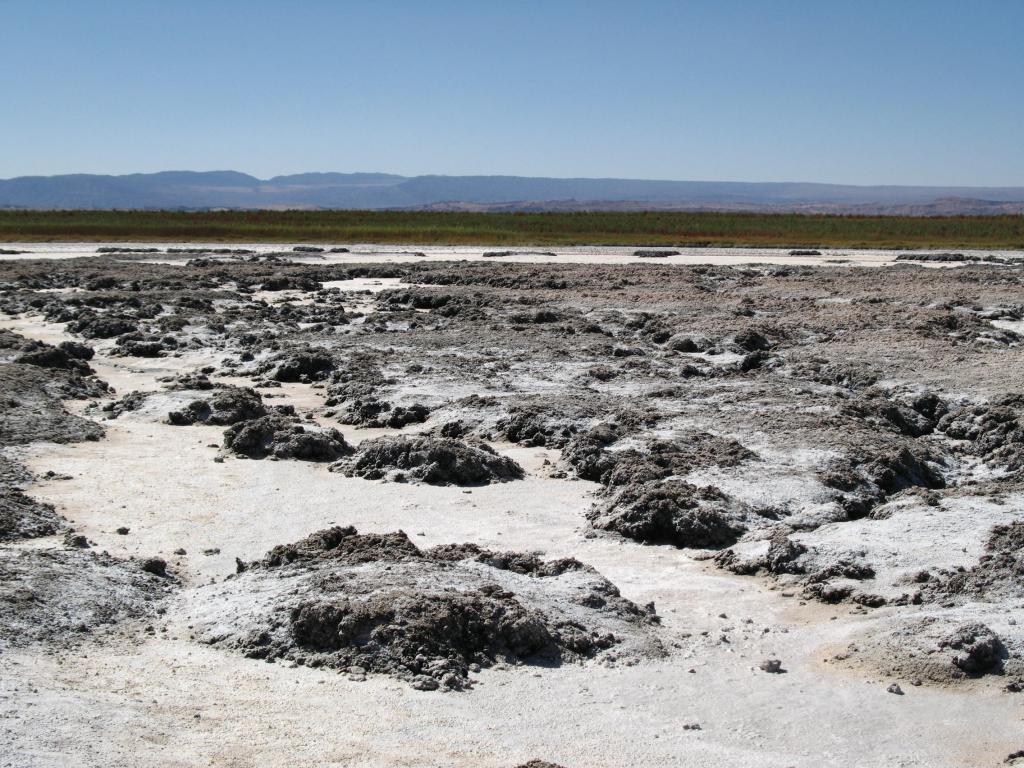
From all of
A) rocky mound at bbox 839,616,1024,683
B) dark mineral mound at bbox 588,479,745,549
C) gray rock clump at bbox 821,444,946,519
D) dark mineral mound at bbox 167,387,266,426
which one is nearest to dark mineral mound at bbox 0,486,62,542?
dark mineral mound at bbox 167,387,266,426

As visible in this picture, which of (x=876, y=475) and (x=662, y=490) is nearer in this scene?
(x=662, y=490)

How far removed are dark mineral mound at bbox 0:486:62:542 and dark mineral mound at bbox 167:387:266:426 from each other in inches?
179

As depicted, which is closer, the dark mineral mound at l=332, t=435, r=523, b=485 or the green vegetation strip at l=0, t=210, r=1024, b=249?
the dark mineral mound at l=332, t=435, r=523, b=485

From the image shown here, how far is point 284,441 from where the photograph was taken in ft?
42.8

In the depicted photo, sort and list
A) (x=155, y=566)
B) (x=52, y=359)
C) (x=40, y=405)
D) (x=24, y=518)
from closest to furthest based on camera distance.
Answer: (x=155, y=566) → (x=24, y=518) → (x=40, y=405) → (x=52, y=359)

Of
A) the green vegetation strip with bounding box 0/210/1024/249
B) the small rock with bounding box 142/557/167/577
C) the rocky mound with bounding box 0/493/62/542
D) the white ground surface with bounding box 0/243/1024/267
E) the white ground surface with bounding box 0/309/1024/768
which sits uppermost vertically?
the green vegetation strip with bounding box 0/210/1024/249

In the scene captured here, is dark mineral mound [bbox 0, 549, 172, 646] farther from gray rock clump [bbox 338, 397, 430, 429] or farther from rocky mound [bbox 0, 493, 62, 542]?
gray rock clump [bbox 338, 397, 430, 429]

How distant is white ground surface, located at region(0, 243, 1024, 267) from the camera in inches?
1674

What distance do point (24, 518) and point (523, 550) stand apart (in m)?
4.36

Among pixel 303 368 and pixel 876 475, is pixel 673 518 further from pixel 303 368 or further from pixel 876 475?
pixel 303 368

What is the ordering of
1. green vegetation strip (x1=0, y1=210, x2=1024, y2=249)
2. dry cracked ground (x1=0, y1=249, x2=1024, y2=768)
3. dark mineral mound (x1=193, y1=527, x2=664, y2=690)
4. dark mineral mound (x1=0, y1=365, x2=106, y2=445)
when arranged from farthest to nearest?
green vegetation strip (x1=0, y1=210, x2=1024, y2=249) < dark mineral mound (x1=0, y1=365, x2=106, y2=445) < dark mineral mound (x1=193, y1=527, x2=664, y2=690) < dry cracked ground (x1=0, y1=249, x2=1024, y2=768)

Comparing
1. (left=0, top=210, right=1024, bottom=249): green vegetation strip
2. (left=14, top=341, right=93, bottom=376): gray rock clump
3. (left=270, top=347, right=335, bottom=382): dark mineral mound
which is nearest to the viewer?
(left=270, top=347, right=335, bottom=382): dark mineral mound

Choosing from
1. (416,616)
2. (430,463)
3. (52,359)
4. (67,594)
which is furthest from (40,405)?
(416,616)

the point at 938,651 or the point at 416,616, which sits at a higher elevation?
the point at 416,616
